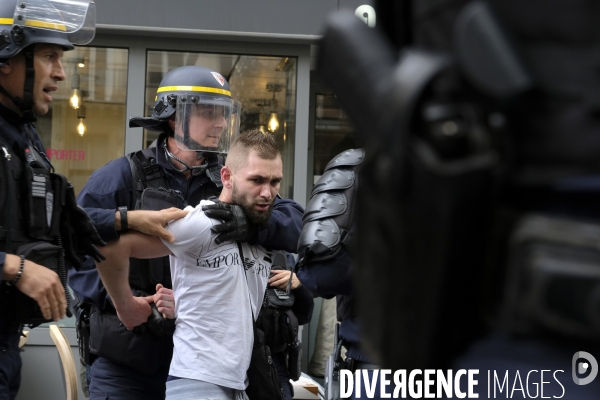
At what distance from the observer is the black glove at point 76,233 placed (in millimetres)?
3293

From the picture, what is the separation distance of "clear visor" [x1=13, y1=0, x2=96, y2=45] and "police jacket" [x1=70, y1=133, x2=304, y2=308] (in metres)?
0.71

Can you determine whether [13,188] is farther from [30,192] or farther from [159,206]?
[159,206]

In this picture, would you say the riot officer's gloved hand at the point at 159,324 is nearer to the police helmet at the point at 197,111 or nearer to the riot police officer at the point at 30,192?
the riot police officer at the point at 30,192

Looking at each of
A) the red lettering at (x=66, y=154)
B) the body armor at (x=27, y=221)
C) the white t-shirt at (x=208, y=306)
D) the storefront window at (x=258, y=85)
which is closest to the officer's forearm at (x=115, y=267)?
the white t-shirt at (x=208, y=306)

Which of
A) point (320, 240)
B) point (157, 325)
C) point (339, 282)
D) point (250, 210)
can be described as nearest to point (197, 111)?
point (250, 210)

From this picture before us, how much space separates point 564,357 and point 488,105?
0.98ft

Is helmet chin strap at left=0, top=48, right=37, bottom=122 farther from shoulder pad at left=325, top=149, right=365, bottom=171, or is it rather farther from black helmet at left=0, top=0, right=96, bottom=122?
shoulder pad at left=325, top=149, right=365, bottom=171

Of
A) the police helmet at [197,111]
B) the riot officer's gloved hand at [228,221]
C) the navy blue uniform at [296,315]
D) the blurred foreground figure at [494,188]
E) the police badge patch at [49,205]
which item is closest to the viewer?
the blurred foreground figure at [494,188]

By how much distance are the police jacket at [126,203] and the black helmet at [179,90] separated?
0.20 metres

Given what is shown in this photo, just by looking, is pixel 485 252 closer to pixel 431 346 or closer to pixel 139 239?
pixel 431 346

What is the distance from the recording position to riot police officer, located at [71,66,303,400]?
144 inches

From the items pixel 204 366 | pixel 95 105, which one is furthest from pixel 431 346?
pixel 95 105

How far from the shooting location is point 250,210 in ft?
11.7

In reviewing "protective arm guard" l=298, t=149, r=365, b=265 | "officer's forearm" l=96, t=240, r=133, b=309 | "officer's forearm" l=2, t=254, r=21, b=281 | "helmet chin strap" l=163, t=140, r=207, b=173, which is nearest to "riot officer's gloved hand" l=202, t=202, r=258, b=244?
"protective arm guard" l=298, t=149, r=365, b=265
